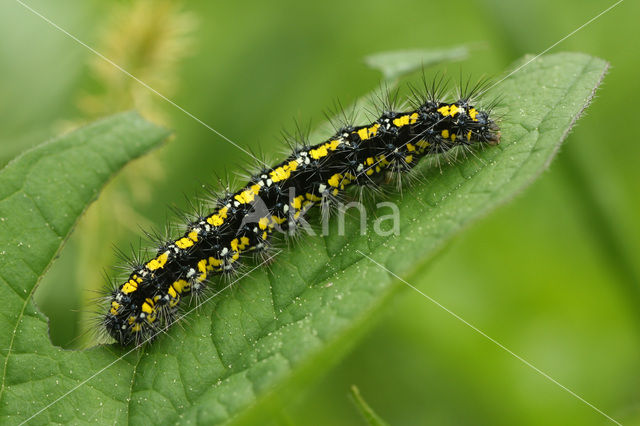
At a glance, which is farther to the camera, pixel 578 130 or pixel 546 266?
pixel 546 266

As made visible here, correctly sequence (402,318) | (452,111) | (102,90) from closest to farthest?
(452,111) < (402,318) < (102,90)

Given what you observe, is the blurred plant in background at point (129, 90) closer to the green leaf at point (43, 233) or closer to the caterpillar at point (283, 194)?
the caterpillar at point (283, 194)

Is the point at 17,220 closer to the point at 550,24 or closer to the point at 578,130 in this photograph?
the point at 578,130

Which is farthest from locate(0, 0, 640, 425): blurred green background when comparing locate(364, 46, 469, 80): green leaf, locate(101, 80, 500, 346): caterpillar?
locate(364, 46, 469, 80): green leaf

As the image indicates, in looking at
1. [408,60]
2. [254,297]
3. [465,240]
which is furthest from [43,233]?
[408,60]

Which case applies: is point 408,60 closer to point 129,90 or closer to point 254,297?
point 254,297

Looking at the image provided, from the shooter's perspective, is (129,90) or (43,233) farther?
(129,90)

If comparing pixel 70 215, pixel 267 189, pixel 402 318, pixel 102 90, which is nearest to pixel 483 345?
pixel 402 318
